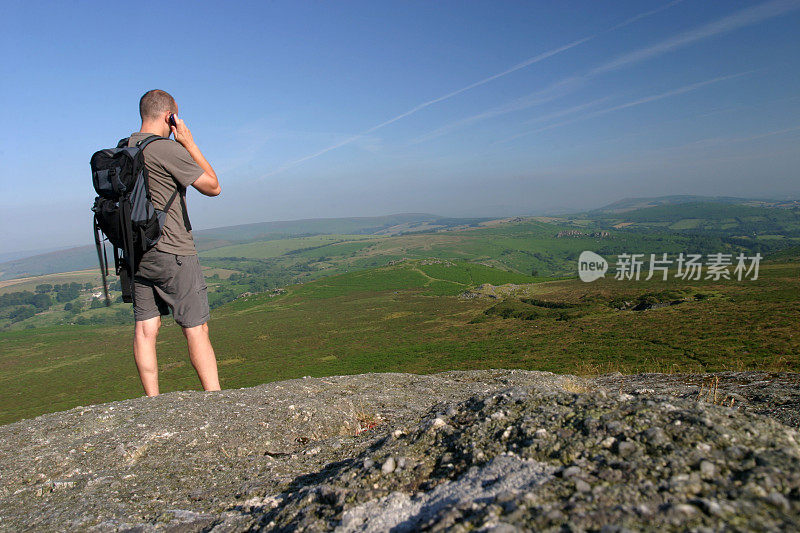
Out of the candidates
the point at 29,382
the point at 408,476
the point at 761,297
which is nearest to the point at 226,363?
the point at 29,382

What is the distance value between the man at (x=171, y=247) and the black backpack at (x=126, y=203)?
137 millimetres

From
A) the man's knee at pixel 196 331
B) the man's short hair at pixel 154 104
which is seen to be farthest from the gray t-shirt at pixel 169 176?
the man's knee at pixel 196 331

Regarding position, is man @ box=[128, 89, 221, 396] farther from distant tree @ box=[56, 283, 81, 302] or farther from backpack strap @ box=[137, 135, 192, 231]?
distant tree @ box=[56, 283, 81, 302]

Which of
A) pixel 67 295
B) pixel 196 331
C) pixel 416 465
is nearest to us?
pixel 416 465

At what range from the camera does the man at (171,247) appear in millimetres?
5531

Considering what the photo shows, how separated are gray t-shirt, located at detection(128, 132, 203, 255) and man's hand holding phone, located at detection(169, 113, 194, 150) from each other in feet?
0.47

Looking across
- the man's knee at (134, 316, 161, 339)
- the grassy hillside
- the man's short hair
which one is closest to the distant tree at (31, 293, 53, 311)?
the grassy hillside

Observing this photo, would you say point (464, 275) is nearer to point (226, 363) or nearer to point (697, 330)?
point (226, 363)

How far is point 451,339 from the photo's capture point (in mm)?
60281

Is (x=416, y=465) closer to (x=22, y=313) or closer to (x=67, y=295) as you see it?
(x=22, y=313)

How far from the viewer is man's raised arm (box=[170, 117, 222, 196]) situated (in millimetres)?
5688

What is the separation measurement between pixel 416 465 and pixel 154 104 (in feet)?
20.1

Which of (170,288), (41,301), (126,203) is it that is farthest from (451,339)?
(41,301)

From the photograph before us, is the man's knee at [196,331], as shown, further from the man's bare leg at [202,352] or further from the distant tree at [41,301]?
the distant tree at [41,301]
